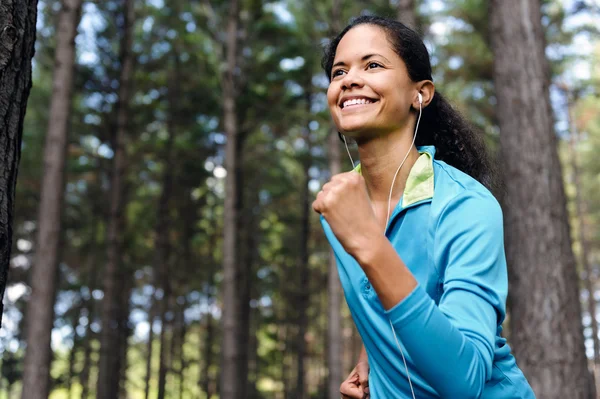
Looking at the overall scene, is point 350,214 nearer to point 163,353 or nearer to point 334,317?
point 334,317

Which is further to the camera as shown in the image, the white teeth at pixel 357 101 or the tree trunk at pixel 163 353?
the tree trunk at pixel 163 353

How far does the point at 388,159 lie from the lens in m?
1.71

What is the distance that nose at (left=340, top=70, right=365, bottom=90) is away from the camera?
1.67 meters

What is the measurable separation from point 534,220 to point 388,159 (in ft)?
14.3

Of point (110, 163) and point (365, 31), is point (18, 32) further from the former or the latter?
point (110, 163)

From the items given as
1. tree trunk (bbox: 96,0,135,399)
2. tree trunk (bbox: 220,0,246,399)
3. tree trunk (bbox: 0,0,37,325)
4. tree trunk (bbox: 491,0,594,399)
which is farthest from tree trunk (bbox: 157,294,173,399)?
tree trunk (bbox: 0,0,37,325)

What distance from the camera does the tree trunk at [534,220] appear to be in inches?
208

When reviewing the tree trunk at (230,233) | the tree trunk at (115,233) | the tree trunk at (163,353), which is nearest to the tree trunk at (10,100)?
the tree trunk at (230,233)

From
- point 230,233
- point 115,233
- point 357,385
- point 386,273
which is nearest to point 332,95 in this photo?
point 386,273

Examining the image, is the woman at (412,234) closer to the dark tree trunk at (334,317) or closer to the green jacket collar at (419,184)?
the green jacket collar at (419,184)

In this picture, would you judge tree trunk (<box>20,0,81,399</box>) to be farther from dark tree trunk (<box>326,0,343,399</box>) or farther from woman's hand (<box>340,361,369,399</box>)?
woman's hand (<box>340,361,369,399</box>)

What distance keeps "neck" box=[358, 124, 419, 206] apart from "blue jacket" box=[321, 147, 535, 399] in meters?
0.06

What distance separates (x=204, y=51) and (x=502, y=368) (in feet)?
46.0

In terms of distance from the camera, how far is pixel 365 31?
1.77 meters
